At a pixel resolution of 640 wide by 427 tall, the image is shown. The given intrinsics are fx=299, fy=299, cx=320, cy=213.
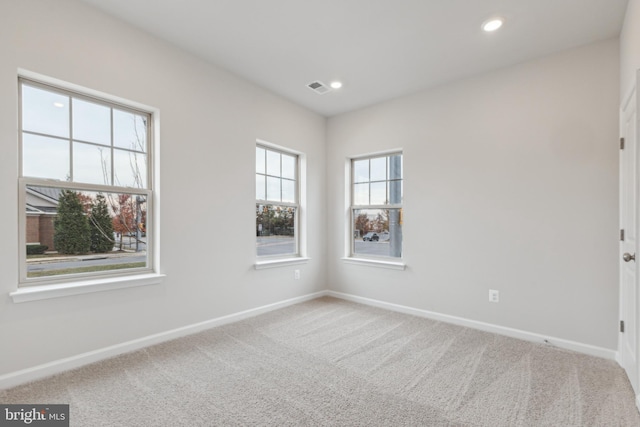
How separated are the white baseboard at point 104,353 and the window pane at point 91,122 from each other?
1.76 meters

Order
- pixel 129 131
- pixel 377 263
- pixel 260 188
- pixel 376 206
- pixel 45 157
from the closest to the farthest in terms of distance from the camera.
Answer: pixel 45 157, pixel 129 131, pixel 260 188, pixel 377 263, pixel 376 206

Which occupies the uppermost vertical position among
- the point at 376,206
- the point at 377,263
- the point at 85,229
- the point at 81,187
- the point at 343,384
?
the point at 81,187

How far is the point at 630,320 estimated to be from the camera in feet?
7.45

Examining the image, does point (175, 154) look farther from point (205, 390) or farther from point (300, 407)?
point (300, 407)

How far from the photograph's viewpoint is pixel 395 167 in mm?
4113

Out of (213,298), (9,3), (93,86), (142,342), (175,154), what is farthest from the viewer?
(213,298)

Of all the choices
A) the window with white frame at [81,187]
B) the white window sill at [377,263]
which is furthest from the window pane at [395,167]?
the window with white frame at [81,187]

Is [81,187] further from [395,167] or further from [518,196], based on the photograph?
[518,196]

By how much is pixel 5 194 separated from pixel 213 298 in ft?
6.14

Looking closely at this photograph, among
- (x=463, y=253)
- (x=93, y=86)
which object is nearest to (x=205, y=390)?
(x=93, y=86)

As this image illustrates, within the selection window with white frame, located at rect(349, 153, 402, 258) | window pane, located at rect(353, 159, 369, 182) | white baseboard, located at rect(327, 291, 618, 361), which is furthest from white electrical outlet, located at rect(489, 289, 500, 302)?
window pane, located at rect(353, 159, 369, 182)

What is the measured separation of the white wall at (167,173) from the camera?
209 cm

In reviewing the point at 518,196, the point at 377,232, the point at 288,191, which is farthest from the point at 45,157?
the point at 518,196

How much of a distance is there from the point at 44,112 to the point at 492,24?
367 centimetres
